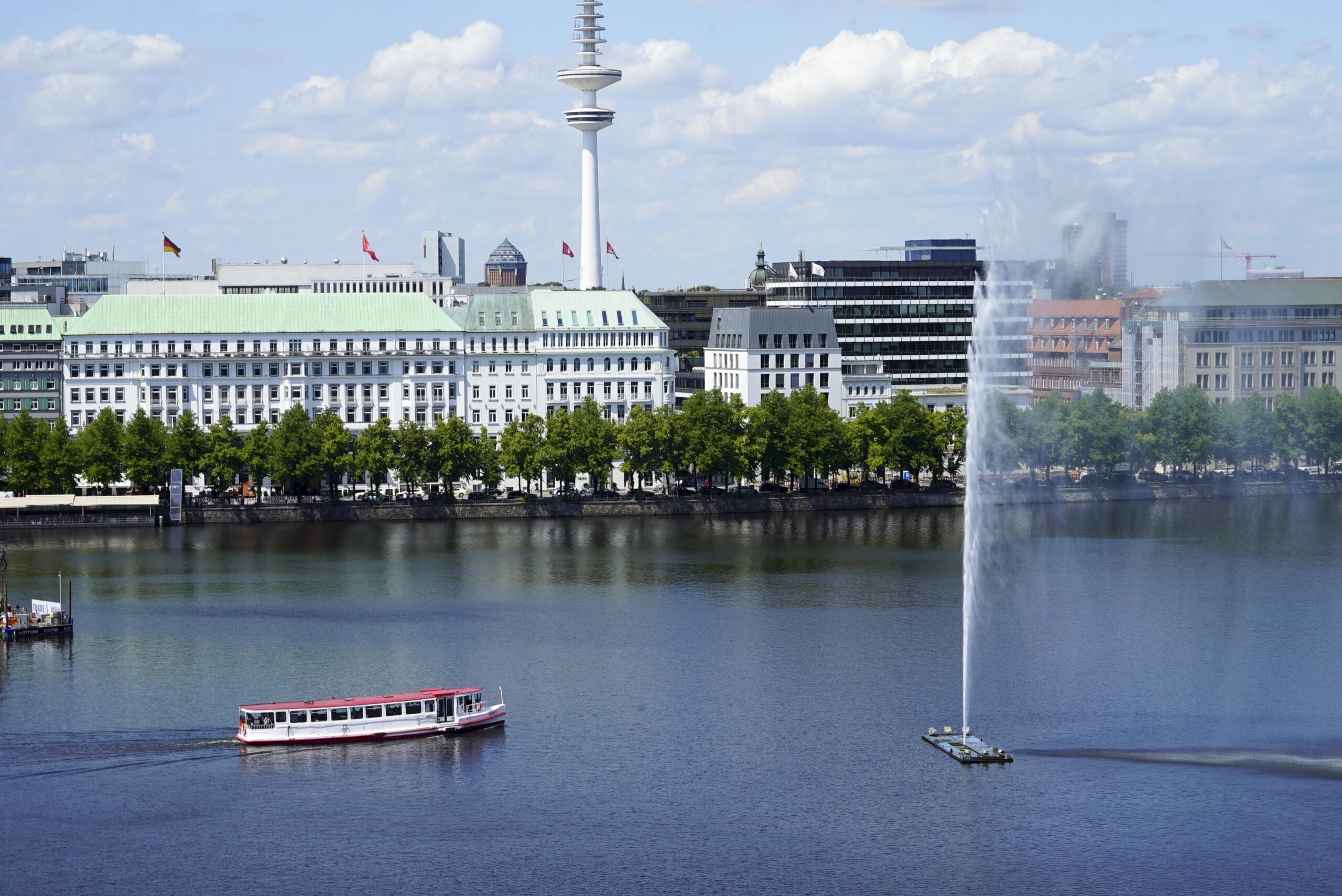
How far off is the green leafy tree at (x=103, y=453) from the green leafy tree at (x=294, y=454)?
32.2 feet

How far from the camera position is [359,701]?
2405 inches

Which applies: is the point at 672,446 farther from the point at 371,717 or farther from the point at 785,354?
the point at 371,717

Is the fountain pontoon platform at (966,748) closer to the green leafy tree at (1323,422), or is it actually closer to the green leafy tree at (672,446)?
the green leafy tree at (672,446)

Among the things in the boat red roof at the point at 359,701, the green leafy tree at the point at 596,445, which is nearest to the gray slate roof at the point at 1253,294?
the green leafy tree at the point at 596,445

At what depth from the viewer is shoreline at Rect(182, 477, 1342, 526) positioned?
117 meters

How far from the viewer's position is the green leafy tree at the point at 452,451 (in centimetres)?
12056

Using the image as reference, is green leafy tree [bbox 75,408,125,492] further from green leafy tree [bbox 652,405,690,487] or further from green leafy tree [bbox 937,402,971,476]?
green leafy tree [bbox 937,402,971,476]

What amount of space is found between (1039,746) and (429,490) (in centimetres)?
7152

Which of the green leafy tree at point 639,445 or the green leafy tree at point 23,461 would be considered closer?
the green leafy tree at point 23,461

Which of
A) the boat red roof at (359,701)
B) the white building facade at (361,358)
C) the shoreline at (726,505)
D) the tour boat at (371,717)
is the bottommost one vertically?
the tour boat at (371,717)

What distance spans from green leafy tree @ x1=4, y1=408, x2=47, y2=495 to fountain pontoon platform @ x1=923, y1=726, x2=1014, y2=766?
78.1 metres

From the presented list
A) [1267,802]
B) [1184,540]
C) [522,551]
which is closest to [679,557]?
Result: [522,551]

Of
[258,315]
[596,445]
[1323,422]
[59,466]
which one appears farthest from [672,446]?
[1323,422]

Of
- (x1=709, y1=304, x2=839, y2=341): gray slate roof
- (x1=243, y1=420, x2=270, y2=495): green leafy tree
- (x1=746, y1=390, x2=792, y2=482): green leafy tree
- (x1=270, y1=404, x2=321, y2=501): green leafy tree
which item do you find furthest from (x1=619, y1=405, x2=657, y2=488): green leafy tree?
(x1=243, y1=420, x2=270, y2=495): green leafy tree
